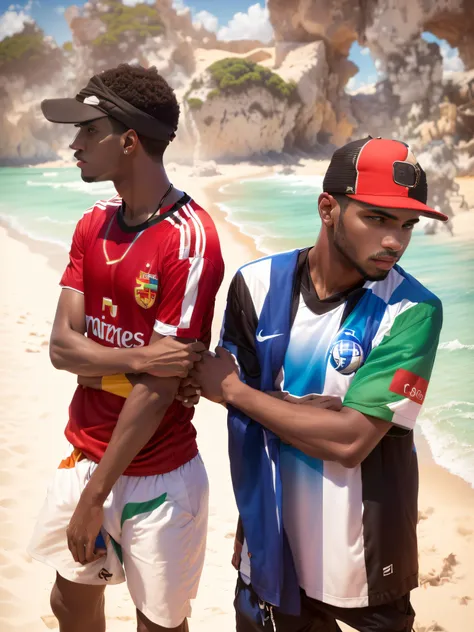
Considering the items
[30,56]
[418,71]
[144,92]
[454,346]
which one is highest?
[30,56]

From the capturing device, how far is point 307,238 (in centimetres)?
1204

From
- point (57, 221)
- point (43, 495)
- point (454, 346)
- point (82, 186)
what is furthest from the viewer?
point (82, 186)

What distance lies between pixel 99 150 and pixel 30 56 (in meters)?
21.1

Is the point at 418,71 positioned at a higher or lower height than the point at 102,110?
higher

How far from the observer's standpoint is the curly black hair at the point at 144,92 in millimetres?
1725

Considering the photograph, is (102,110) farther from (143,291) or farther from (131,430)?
(131,430)

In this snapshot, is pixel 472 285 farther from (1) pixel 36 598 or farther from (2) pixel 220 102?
(2) pixel 220 102

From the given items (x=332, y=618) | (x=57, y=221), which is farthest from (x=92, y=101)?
→ (x=57, y=221)

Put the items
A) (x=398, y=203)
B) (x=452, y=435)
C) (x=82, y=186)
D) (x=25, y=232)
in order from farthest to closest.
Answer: (x=82, y=186), (x=25, y=232), (x=452, y=435), (x=398, y=203)

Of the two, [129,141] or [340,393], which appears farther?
[129,141]

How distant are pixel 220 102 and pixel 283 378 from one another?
823 inches

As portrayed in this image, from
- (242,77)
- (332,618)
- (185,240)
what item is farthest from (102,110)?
(242,77)

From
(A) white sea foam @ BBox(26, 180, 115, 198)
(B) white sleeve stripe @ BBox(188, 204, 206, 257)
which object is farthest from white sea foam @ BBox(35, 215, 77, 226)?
(B) white sleeve stripe @ BBox(188, 204, 206, 257)

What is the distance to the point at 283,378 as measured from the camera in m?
1.61
